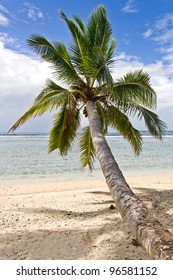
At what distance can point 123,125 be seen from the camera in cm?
875

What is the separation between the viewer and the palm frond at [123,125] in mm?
8387

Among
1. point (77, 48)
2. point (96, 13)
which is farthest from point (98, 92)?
point (96, 13)

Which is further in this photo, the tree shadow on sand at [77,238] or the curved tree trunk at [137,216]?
the tree shadow on sand at [77,238]

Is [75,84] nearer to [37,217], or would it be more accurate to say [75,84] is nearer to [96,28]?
[96,28]

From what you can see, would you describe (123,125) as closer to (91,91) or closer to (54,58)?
(91,91)

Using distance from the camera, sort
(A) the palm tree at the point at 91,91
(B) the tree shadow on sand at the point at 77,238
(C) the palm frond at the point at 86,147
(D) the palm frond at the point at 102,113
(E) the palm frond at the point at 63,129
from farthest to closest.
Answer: (C) the palm frond at the point at 86,147, (D) the palm frond at the point at 102,113, (E) the palm frond at the point at 63,129, (A) the palm tree at the point at 91,91, (B) the tree shadow on sand at the point at 77,238

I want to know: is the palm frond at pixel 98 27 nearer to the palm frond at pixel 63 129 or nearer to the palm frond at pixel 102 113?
the palm frond at pixel 102 113

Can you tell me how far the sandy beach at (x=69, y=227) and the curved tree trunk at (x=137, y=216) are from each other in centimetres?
74

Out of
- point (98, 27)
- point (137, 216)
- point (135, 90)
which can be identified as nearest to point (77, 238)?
point (137, 216)

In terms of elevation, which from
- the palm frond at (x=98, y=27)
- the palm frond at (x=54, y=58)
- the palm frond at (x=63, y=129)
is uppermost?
the palm frond at (x=98, y=27)

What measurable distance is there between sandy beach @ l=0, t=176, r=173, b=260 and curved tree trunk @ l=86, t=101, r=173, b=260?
2.41 ft

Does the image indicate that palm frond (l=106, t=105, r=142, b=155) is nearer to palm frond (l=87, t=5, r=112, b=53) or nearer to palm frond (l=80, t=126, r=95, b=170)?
palm frond (l=80, t=126, r=95, b=170)

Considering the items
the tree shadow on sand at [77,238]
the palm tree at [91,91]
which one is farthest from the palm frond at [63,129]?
the tree shadow on sand at [77,238]

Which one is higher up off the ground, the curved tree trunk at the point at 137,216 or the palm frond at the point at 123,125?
the palm frond at the point at 123,125
